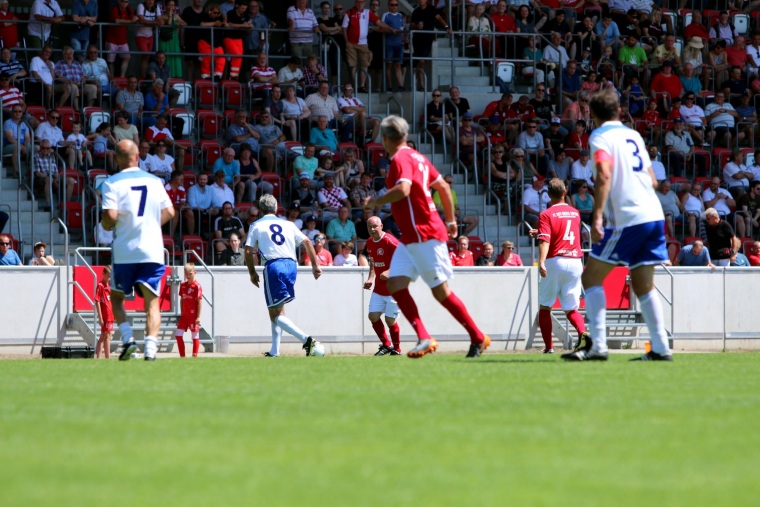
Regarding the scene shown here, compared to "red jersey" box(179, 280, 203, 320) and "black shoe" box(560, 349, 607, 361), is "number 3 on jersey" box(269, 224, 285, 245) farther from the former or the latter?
"black shoe" box(560, 349, 607, 361)

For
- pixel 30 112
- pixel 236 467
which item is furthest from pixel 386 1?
pixel 236 467

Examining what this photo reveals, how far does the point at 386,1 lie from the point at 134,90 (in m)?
8.19

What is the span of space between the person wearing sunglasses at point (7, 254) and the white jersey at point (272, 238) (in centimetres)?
661

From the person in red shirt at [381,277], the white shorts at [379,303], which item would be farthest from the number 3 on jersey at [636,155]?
the white shorts at [379,303]

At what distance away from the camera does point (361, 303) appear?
2119cm

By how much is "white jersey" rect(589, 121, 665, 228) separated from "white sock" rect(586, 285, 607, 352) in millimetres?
568

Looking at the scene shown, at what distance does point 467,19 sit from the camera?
2881 cm

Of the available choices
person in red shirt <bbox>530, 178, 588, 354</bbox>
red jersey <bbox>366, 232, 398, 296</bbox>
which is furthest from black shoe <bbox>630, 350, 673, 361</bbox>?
red jersey <bbox>366, 232, 398, 296</bbox>

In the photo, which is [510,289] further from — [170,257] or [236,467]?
[236,467]

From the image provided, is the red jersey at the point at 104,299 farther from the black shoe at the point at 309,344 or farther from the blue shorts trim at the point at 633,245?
the blue shorts trim at the point at 633,245

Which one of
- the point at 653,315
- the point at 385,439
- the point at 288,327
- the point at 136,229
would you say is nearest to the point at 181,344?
the point at 288,327

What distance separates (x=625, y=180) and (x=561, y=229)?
534 centimetres

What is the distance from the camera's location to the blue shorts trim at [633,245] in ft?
33.3

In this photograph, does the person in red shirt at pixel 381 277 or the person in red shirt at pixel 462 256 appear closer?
the person in red shirt at pixel 381 277
